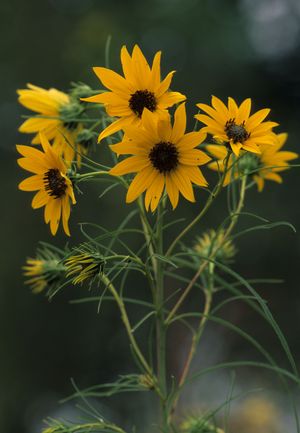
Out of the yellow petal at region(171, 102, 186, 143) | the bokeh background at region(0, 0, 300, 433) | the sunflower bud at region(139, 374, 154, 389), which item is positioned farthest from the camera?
the bokeh background at region(0, 0, 300, 433)

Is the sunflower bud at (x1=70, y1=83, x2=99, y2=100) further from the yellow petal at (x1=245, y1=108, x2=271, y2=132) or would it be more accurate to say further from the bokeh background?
the bokeh background

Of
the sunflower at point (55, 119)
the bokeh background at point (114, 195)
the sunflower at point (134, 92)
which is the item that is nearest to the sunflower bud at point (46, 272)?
the sunflower at point (55, 119)

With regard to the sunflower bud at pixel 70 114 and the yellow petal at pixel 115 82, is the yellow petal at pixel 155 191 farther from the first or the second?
the sunflower bud at pixel 70 114

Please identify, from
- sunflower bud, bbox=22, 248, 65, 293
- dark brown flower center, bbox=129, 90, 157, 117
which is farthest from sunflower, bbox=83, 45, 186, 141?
sunflower bud, bbox=22, 248, 65, 293

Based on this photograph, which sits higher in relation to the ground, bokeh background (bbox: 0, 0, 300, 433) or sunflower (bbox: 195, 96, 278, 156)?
bokeh background (bbox: 0, 0, 300, 433)

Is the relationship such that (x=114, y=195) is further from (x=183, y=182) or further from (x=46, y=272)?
(x=183, y=182)


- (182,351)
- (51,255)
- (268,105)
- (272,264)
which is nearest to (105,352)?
(182,351)
